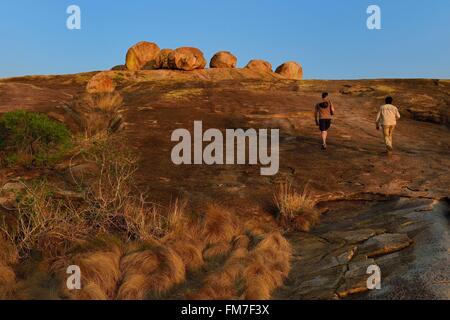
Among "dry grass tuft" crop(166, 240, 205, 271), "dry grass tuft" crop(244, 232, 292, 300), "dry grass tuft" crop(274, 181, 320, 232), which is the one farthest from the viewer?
"dry grass tuft" crop(274, 181, 320, 232)

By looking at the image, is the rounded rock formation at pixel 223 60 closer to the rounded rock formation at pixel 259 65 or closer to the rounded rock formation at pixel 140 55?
the rounded rock formation at pixel 259 65

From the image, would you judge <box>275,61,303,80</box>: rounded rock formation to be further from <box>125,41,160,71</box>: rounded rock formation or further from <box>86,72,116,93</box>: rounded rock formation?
<box>86,72,116,93</box>: rounded rock formation

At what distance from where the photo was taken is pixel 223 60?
3644 cm

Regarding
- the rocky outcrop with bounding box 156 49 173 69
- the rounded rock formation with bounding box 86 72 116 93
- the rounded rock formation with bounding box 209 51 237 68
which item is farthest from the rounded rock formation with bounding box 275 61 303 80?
the rounded rock formation with bounding box 86 72 116 93

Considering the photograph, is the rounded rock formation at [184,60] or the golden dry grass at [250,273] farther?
the rounded rock formation at [184,60]

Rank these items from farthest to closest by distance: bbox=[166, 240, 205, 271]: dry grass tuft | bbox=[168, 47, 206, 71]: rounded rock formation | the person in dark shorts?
bbox=[168, 47, 206, 71]: rounded rock formation
the person in dark shorts
bbox=[166, 240, 205, 271]: dry grass tuft

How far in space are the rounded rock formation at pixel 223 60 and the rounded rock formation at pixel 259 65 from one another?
1807mm

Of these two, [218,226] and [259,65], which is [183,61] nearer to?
[259,65]

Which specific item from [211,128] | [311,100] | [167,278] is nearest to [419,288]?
[167,278]

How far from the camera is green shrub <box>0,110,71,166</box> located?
1226cm

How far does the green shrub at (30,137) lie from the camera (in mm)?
12258

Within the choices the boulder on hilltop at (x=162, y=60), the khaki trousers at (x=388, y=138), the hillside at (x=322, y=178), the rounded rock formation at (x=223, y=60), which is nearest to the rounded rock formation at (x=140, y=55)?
the boulder on hilltop at (x=162, y=60)

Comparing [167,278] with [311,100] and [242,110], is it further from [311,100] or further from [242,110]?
[311,100]

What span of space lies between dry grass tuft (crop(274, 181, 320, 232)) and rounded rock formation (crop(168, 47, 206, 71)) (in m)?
25.7
